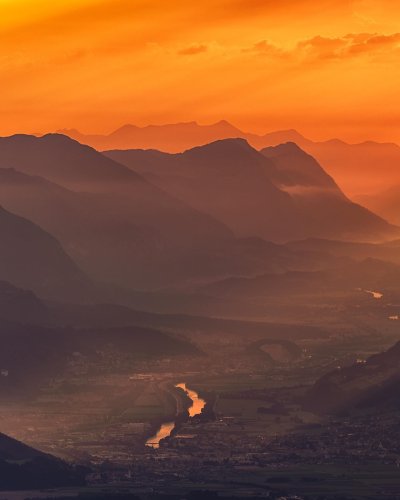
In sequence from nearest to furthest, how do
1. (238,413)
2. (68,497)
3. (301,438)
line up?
(68,497), (301,438), (238,413)

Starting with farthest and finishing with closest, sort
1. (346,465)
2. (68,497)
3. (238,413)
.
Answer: (238,413) < (346,465) < (68,497)


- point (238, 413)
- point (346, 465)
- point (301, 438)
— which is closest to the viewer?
point (346, 465)

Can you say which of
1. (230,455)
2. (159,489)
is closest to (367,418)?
(230,455)

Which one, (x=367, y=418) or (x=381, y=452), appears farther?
(x=367, y=418)

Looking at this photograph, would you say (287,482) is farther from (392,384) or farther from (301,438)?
(392,384)

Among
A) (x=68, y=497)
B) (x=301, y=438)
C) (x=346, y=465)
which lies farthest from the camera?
(x=301, y=438)

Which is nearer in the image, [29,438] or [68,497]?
[68,497]

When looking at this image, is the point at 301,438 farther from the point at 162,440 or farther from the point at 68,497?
the point at 68,497

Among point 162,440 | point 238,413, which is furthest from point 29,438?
point 238,413
